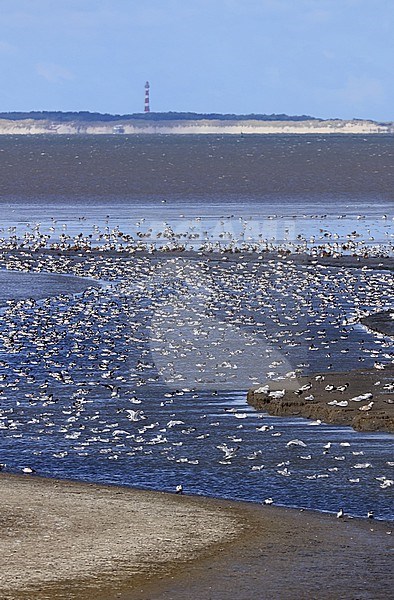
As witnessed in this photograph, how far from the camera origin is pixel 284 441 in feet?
50.7

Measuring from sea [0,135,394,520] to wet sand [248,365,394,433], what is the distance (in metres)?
0.27

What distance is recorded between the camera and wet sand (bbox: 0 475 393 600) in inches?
406

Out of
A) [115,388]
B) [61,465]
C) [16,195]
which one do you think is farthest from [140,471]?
[16,195]

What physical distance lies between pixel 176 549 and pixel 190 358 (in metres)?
9.42

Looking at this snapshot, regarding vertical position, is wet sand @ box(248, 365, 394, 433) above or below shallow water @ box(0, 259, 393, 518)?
above

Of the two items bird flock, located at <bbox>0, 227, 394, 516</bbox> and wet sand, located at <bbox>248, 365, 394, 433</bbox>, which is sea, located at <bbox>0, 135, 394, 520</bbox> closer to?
bird flock, located at <bbox>0, 227, 394, 516</bbox>

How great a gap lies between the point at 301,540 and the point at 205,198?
57.0 meters

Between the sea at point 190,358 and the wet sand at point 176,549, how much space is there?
0.87 m

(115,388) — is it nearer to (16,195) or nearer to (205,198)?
(205,198)

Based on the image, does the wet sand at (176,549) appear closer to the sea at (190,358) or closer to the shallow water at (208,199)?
the sea at (190,358)

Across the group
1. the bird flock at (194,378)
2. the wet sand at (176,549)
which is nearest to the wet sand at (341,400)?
the bird flock at (194,378)

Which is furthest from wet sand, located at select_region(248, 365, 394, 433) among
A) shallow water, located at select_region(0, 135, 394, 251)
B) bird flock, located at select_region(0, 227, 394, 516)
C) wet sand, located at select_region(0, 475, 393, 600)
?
shallow water, located at select_region(0, 135, 394, 251)

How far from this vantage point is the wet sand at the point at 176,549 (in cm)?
1032

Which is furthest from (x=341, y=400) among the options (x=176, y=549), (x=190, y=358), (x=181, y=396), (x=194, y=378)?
(x=176, y=549)
